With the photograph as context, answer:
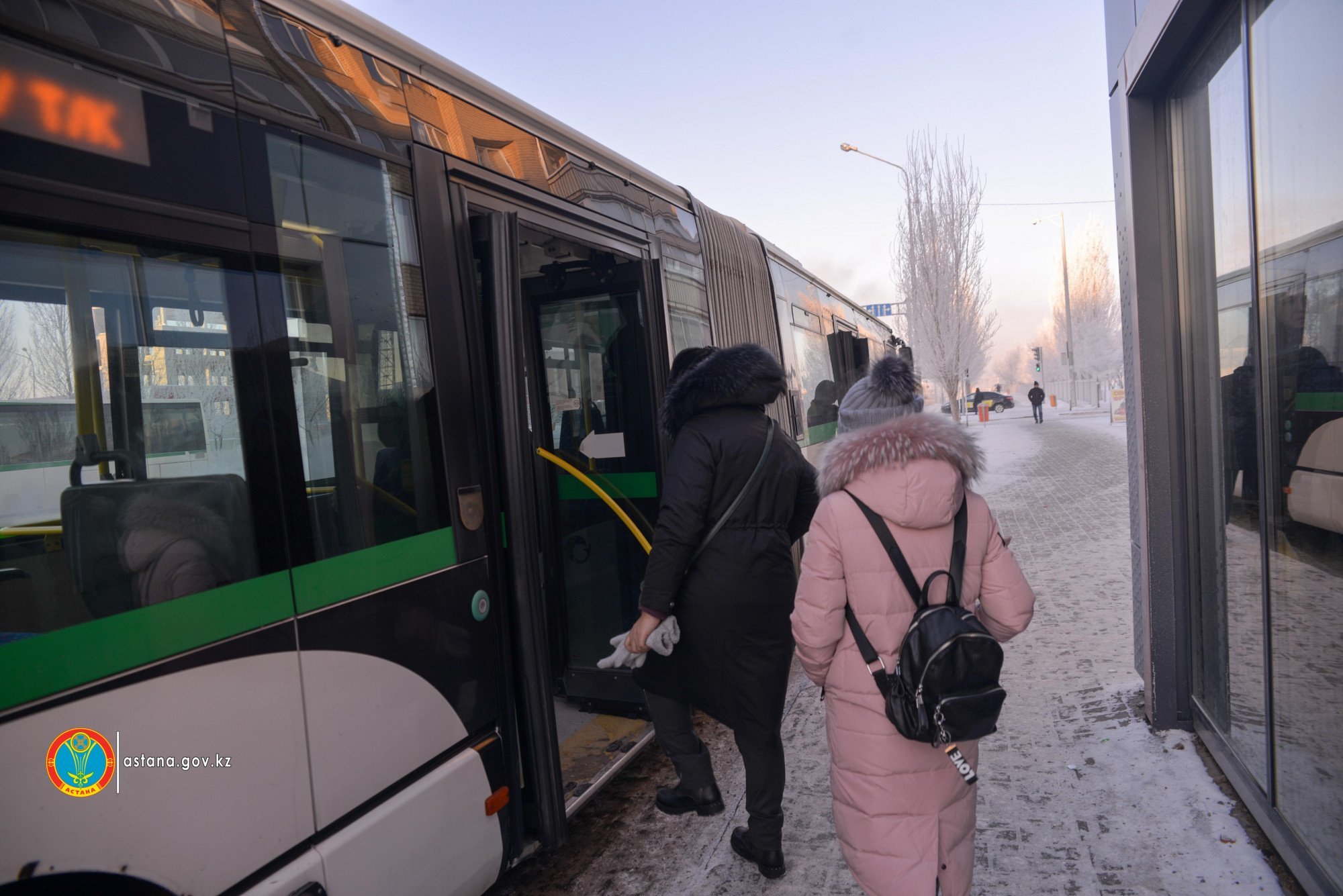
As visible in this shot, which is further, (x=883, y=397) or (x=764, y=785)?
(x=764, y=785)

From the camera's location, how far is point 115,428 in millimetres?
1747

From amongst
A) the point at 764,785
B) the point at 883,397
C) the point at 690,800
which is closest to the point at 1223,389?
the point at 883,397

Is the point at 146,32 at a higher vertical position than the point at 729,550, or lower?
higher

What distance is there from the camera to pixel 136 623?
1718mm

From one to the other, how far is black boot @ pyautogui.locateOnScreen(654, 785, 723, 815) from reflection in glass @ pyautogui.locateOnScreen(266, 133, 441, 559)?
1.68 meters

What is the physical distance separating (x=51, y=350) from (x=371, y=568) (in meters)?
0.96

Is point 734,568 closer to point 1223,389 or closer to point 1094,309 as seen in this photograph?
point 1223,389

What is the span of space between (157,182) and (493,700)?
1.85 metres

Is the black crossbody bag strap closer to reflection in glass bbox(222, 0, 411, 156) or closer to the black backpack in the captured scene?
the black backpack

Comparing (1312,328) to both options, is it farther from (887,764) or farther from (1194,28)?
(887,764)

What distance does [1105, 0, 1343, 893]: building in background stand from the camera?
2479 mm

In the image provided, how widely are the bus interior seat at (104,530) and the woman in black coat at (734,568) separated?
5.13ft

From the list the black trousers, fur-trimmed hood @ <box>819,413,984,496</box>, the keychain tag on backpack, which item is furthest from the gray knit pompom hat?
the black trousers

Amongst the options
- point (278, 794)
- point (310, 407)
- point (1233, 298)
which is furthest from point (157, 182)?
point (1233, 298)
